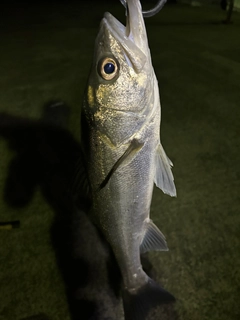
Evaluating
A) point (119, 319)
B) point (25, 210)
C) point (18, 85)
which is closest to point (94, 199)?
point (119, 319)

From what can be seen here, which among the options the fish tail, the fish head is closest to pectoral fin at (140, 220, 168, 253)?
the fish tail

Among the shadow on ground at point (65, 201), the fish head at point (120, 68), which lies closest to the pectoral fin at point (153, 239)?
the shadow on ground at point (65, 201)

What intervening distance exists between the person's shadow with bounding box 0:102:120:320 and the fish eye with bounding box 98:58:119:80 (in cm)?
38

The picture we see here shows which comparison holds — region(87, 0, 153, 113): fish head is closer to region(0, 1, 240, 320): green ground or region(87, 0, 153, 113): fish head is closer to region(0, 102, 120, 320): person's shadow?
region(0, 102, 120, 320): person's shadow

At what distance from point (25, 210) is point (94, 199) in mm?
1360

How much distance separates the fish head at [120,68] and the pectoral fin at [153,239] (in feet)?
1.87

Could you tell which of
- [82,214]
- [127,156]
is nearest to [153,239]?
[127,156]

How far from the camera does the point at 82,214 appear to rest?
2365 millimetres

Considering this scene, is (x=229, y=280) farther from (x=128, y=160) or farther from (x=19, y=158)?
(x=19, y=158)

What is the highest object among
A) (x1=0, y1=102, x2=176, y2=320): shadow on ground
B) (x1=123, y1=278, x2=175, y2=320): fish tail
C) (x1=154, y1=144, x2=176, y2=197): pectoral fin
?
(x1=154, y1=144, x2=176, y2=197): pectoral fin

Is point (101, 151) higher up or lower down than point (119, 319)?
higher up

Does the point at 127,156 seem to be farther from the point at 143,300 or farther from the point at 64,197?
the point at 64,197

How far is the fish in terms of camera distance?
1079mm

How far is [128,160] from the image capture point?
1.21 m
